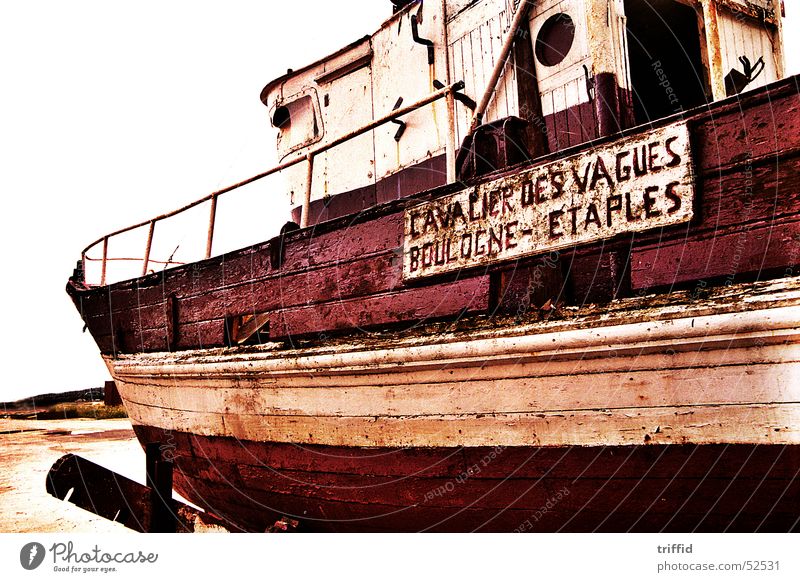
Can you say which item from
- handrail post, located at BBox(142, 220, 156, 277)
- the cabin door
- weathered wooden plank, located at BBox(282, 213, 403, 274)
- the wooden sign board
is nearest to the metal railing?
handrail post, located at BBox(142, 220, 156, 277)

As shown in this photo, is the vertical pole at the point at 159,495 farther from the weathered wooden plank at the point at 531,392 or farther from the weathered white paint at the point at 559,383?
the weathered white paint at the point at 559,383

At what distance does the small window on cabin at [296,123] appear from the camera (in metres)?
5.43

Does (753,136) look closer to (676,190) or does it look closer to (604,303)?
(676,190)

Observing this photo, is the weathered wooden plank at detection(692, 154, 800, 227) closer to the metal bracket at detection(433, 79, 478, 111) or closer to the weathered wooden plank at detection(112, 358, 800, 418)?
the weathered wooden plank at detection(112, 358, 800, 418)

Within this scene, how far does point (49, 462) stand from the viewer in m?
8.14

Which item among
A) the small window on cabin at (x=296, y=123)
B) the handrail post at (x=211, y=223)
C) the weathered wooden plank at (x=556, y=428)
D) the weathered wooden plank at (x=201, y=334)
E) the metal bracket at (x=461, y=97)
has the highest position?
the small window on cabin at (x=296, y=123)

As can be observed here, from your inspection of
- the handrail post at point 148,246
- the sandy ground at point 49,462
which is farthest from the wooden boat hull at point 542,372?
the sandy ground at point 49,462

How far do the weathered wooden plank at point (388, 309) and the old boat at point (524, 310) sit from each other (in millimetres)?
12

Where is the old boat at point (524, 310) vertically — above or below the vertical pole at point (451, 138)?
below

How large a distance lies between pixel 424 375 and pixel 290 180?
3.31m

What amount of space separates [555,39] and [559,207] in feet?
4.80

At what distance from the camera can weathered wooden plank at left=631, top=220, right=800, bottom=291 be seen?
216 cm
